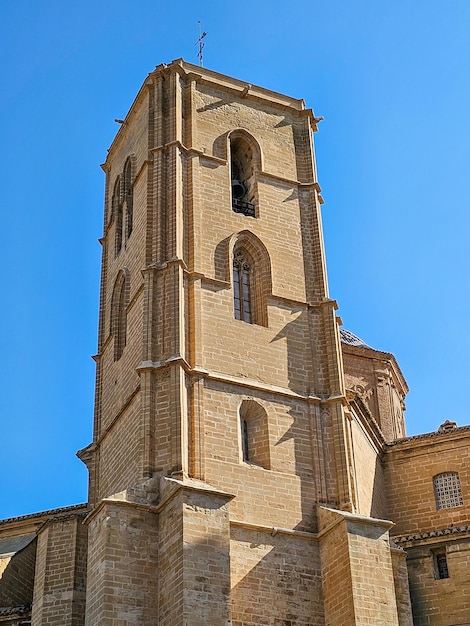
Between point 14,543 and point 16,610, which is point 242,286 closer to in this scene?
point 16,610

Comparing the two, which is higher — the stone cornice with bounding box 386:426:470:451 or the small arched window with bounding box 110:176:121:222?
the small arched window with bounding box 110:176:121:222

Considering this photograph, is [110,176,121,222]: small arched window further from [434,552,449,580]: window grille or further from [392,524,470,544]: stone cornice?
[434,552,449,580]: window grille

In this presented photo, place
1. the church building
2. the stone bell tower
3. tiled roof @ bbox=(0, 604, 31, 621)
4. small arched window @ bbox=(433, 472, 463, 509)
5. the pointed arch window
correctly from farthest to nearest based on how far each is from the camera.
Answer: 1. small arched window @ bbox=(433, 472, 463, 509)
2. the pointed arch window
3. tiled roof @ bbox=(0, 604, 31, 621)
4. the church building
5. the stone bell tower

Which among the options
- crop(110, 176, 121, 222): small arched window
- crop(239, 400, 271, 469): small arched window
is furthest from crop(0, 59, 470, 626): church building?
crop(110, 176, 121, 222): small arched window

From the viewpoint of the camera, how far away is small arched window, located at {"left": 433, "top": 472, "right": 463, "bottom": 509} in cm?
2881

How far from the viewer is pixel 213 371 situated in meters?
23.0

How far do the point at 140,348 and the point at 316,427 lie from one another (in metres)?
4.22

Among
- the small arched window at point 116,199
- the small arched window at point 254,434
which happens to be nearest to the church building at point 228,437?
the small arched window at point 254,434

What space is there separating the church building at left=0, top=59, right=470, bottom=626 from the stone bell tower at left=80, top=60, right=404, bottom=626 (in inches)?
1.9

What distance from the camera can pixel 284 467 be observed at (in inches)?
891

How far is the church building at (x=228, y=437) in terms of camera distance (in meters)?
20.2

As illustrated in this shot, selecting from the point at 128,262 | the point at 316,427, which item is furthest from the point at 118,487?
the point at 128,262

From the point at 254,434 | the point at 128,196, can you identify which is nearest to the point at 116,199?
the point at 128,196

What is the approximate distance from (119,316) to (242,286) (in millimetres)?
3434
